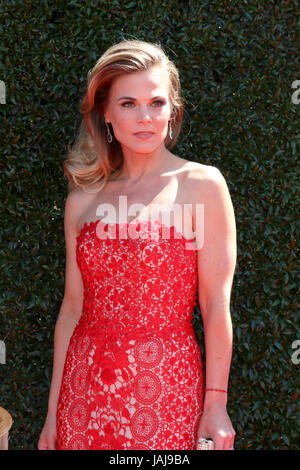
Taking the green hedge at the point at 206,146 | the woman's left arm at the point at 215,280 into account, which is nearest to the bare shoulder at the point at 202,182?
the woman's left arm at the point at 215,280

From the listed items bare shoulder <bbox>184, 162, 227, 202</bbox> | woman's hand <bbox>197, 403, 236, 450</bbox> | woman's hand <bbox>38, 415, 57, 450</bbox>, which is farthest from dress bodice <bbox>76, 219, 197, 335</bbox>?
woman's hand <bbox>38, 415, 57, 450</bbox>

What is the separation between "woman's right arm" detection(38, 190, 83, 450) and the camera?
8.73 feet

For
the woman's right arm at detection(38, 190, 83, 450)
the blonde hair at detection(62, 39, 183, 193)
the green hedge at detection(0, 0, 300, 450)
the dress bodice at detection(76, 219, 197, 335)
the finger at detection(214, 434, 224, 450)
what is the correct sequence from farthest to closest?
the green hedge at detection(0, 0, 300, 450) → the woman's right arm at detection(38, 190, 83, 450) → the blonde hair at detection(62, 39, 183, 193) → the dress bodice at detection(76, 219, 197, 335) → the finger at detection(214, 434, 224, 450)

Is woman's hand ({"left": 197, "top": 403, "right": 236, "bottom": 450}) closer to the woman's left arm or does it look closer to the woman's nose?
the woman's left arm

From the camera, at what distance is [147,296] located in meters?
2.39

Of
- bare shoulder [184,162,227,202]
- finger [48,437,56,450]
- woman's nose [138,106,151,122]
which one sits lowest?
finger [48,437,56,450]

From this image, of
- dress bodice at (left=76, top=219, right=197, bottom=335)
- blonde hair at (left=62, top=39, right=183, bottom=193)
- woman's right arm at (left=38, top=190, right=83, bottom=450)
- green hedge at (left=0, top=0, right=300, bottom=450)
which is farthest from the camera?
green hedge at (left=0, top=0, right=300, bottom=450)

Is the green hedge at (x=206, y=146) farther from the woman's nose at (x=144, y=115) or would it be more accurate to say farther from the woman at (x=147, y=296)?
the woman's nose at (x=144, y=115)

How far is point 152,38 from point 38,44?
0.59m

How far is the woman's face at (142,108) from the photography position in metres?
2.48

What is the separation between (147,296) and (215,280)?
0.27 m

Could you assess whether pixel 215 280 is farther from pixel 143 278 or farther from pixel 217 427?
pixel 217 427

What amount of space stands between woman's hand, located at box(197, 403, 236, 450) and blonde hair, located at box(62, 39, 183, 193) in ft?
3.52
